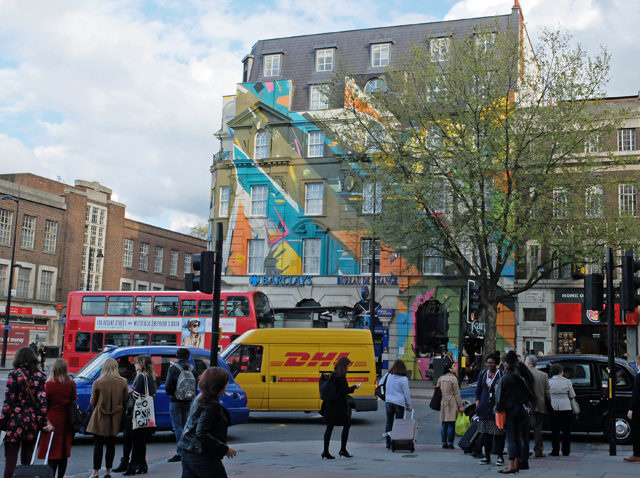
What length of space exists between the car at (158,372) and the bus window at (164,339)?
13756mm

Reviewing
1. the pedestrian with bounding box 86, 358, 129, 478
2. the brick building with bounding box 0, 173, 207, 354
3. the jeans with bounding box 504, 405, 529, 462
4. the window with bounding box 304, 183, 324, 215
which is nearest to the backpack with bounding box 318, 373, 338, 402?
the jeans with bounding box 504, 405, 529, 462

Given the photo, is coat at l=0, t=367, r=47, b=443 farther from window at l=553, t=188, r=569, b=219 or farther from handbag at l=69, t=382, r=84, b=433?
window at l=553, t=188, r=569, b=219

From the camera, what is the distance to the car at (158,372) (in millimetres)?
12953

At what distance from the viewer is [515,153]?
25.6m

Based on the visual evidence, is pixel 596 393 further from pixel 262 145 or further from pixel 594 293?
pixel 262 145

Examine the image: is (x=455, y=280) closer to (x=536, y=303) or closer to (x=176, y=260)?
(x=536, y=303)

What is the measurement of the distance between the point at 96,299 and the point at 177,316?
12.1 ft

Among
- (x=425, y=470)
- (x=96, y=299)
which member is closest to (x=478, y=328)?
(x=96, y=299)

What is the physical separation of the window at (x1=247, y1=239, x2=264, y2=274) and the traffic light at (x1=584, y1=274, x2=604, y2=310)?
28.6 meters

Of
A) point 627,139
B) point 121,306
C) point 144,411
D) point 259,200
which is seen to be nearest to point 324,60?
point 259,200

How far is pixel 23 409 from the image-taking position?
8039 millimetres

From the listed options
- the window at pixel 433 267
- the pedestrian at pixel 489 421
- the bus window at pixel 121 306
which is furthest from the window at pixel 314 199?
the pedestrian at pixel 489 421

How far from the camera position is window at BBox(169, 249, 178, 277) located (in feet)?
210

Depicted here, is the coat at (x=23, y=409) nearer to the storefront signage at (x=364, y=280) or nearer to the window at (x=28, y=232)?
the storefront signage at (x=364, y=280)
